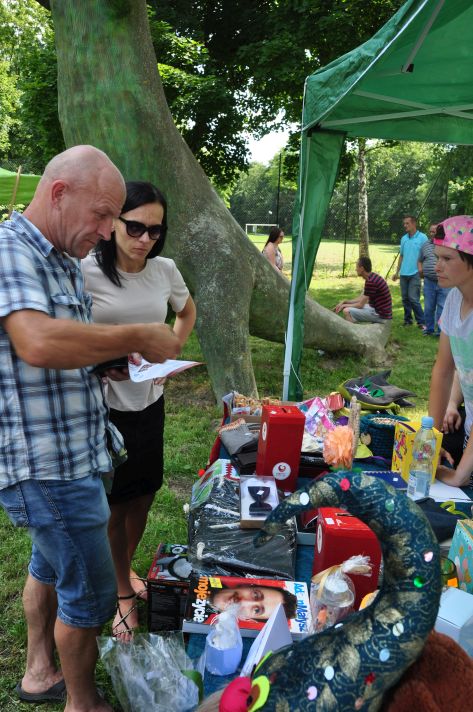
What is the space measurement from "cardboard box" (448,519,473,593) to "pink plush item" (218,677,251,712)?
29.5 inches

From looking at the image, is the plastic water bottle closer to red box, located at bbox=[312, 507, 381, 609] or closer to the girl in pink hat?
the girl in pink hat

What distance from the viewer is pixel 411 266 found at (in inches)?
362

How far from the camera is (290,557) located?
1610 millimetres

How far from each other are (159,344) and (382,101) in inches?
129

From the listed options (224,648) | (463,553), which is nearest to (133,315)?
(224,648)

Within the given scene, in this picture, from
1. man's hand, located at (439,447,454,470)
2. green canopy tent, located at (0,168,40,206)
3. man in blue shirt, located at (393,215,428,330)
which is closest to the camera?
man's hand, located at (439,447,454,470)

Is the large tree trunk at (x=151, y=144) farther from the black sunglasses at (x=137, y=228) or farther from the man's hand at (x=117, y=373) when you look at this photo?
the man's hand at (x=117, y=373)

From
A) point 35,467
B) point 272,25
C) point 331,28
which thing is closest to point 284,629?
point 35,467

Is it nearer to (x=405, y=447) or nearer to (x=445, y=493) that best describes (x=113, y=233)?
(x=405, y=447)

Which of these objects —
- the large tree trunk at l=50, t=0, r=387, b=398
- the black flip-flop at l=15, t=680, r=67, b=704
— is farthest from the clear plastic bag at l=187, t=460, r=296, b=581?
the large tree trunk at l=50, t=0, r=387, b=398

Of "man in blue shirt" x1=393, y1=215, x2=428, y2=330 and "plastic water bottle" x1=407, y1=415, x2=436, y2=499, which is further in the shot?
"man in blue shirt" x1=393, y1=215, x2=428, y2=330

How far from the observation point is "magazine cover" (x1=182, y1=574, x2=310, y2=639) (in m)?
1.32

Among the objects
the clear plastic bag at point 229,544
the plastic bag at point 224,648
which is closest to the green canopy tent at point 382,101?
the clear plastic bag at point 229,544

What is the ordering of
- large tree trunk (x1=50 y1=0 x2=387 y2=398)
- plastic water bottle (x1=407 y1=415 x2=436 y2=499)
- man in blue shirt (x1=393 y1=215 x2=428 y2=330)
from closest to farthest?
plastic water bottle (x1=407 y1=415 x2=436 y2=499) < large tree trunk (x1=50 y1=0 x2=387 y2=398) < man in blue shirt (x1=393 y1=215 x2=428 y2=330)
